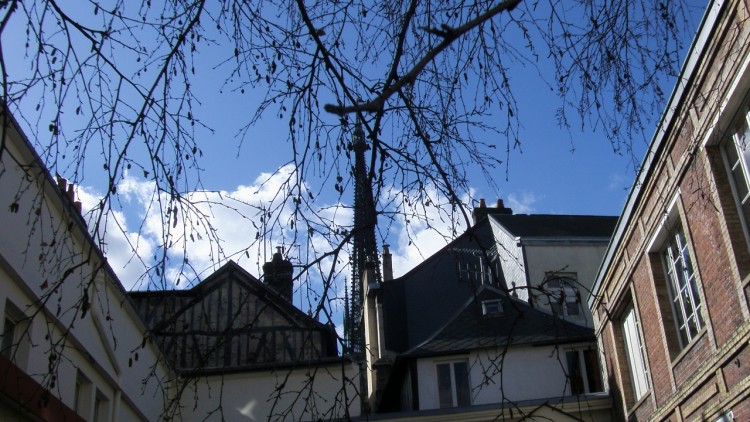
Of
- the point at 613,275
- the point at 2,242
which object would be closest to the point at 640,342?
the point at 613,275

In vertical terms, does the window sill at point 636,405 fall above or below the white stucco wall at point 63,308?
below

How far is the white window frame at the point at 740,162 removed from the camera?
10.0 meters

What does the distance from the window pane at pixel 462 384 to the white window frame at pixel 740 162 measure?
9.52 metres

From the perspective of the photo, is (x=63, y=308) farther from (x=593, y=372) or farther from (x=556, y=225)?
(x=556, y=225)

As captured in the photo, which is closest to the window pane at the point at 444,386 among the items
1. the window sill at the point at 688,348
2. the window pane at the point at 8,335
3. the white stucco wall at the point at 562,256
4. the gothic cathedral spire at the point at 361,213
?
the white stucco wall at the point at 562,256

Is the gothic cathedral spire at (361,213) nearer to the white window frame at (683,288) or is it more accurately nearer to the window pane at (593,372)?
the white window frame at (683,288)

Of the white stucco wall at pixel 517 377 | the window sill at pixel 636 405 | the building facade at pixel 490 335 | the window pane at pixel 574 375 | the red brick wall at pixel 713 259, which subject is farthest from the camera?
the white stucco wall at pixel 517 377

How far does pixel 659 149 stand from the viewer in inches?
501

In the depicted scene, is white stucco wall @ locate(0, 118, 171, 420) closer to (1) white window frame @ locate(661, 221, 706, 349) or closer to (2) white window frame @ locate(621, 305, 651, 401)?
(1) white window frame @ locate(661, 221, 706, 349)

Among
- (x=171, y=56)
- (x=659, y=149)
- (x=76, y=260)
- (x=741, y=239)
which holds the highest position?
(x=659, y=149)

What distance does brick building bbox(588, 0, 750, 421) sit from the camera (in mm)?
9930

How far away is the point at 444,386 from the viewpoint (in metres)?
19.5

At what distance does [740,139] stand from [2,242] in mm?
8756

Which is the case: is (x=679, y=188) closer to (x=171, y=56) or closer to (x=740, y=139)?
(x=740, y=139)
